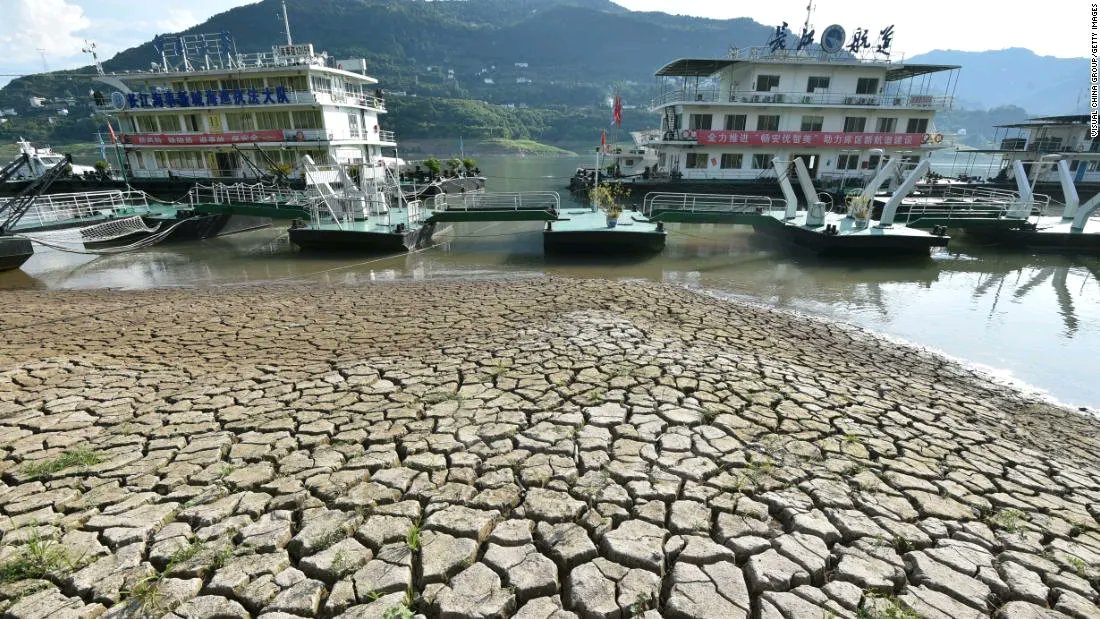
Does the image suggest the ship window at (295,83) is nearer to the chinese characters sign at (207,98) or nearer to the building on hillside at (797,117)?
the chinese characters sign at (207,98)

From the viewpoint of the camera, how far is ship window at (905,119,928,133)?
3056 centimetres

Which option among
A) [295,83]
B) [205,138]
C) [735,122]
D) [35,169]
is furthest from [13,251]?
[735,122]

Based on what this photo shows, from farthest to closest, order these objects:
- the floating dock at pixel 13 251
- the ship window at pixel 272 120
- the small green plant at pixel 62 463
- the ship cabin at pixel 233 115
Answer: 1. the ship window at pixel 272 120
2. the ship cabin at pixel 233 115
3. the floating dock at pixel 13 251
4. the small green plant at pixel 62 463

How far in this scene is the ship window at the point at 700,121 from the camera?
2964 cm

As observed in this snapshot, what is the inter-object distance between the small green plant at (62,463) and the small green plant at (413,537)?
303cm

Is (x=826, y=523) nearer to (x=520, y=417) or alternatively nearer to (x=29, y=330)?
(x=520, y=417)

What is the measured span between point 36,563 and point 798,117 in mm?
34105

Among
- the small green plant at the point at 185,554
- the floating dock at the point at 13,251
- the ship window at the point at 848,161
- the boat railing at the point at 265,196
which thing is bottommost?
the small green plant at the point at 185,554

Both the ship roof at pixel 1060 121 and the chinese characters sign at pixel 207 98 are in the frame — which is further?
the ship roof at pixel 1060 121

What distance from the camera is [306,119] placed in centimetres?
2648

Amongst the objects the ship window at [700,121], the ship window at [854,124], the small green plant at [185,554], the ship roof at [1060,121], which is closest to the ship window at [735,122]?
the ship window at [700,121]

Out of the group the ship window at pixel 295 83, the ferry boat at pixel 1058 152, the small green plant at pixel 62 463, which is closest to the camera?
the small green plant at pixel 62 463

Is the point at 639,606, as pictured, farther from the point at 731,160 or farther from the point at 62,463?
the point at 731,160

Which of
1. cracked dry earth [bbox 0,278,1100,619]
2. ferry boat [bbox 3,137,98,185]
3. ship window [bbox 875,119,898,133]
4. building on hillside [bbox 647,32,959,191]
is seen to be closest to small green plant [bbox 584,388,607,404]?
cracked dry earth [bbox 0,278,1100,619]
